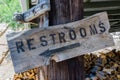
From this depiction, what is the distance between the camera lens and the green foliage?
25.4 ft

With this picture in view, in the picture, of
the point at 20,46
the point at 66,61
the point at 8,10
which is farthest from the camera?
the point at 8,10

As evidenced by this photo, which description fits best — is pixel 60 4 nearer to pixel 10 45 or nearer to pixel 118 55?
pixel 10 45

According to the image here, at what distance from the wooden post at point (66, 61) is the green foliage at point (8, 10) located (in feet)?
17.7

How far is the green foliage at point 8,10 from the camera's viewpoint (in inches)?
305

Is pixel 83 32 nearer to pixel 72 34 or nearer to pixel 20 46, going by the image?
pixel 72 34

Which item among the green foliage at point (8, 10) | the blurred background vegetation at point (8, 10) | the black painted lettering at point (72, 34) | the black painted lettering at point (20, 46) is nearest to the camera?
the black painted lettering at point (20, 46)

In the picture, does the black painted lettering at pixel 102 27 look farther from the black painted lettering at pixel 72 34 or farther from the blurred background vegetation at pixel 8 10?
the blurred background vegetation at pixel 8 10

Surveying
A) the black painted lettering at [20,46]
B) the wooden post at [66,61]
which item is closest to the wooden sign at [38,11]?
the wooden post at [66,61]

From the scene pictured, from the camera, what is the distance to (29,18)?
2053 millimetres

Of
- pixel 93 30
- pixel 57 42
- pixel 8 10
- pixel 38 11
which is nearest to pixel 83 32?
pixel 93 30

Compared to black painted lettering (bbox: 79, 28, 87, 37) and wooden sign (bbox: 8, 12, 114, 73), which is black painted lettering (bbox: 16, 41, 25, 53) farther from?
black painted lettering (bbox: 79, 28, 87, 37)

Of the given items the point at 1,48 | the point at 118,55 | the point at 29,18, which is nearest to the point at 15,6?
the point at 1,48

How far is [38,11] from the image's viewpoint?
1998 mm

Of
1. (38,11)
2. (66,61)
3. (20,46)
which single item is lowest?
(66,61)
